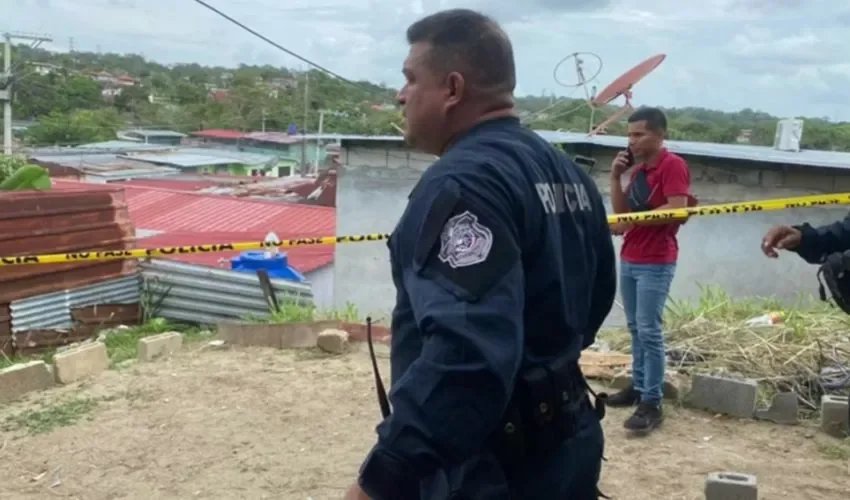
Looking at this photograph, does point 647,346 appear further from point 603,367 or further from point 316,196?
point 316,196

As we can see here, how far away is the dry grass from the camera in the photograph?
591 centimetres

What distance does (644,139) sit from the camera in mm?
5012

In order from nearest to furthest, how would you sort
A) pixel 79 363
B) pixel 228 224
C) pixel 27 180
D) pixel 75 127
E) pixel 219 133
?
pixel 79 363 < pixel 27 180 < pixel 228 224 < pixel 75 127 < pixel 219 133

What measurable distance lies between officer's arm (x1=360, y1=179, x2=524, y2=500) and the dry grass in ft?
15.5

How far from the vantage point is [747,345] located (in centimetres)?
631

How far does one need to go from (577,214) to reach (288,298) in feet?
25.5

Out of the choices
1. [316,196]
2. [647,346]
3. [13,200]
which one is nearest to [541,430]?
[647,346]

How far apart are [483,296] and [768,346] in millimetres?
5136

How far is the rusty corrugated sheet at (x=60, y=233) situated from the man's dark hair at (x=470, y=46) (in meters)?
8.21

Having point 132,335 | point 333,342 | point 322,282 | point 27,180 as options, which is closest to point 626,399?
point 333,342

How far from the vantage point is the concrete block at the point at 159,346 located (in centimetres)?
708

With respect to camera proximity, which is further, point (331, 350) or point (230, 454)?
point (331, 350)

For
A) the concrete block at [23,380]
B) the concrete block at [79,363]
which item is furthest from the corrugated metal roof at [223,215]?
the concrete block at [23,380]

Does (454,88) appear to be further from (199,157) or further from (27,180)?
(199,157)
